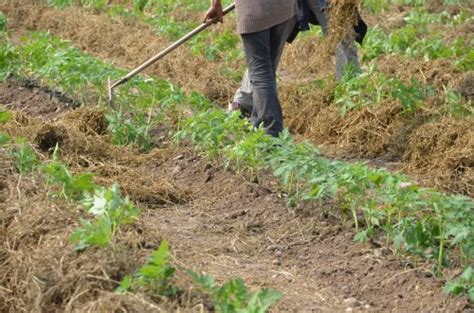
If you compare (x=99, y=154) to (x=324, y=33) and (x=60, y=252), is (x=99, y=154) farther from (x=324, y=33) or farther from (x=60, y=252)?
(x=60, y=252)

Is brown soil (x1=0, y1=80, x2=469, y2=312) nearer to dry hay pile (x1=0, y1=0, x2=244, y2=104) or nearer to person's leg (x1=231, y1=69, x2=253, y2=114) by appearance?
person's leg (x1=231, y1=69, x2=253, y2=114)

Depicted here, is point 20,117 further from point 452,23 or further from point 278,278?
point 452,23

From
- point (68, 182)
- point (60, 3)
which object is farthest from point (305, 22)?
point (60, 3)

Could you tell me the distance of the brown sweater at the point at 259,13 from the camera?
6781 mm

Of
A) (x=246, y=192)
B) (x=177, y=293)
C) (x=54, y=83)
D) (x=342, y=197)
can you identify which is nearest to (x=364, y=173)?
(x=342, y=197)

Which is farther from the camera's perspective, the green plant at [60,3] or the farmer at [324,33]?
the green plant at [60,3]

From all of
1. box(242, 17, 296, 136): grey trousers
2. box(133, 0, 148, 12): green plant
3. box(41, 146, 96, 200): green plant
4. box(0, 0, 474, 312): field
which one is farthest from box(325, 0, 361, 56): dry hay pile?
box(133, 0, 148, 12): green plant

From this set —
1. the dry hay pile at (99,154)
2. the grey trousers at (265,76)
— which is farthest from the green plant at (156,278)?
the grey trousers at (265,76)

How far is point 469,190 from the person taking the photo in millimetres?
6324

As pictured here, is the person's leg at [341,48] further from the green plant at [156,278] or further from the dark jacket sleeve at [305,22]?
the green plant at [156,278]

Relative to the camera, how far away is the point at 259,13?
678cm

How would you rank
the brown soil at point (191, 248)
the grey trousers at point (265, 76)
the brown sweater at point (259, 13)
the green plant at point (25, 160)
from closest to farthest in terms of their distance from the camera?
the brown soil at point (191, 248) < the green plant at point (25, 160) < the brown sweater at point (259, 13) < the grey trousers at point (265, 76)

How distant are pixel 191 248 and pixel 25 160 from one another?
3.50 feet

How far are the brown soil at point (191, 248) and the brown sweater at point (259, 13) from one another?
97 cm
